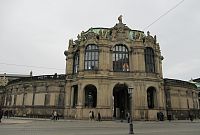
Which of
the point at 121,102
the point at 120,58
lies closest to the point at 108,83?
the point at 120,58

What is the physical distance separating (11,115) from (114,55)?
92.7 feet

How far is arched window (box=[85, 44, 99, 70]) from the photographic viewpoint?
134ft

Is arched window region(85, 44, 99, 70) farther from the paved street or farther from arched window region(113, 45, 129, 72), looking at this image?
the paved street

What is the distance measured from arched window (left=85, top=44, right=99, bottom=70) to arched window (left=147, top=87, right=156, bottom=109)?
1185 centimetres

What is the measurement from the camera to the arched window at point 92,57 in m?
40.8

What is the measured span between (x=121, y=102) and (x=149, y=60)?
35.8 feet

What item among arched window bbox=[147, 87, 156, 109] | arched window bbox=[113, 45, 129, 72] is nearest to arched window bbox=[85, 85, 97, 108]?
arched window bbox=[113, 45, 129, 72]

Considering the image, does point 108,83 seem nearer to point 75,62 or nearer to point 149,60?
point 75,62

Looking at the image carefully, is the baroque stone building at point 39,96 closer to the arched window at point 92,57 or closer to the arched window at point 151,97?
the arched window at point 92,57

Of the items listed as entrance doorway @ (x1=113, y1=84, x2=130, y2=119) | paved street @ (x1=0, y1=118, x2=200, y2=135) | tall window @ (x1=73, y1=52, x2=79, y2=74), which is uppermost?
tall window @ (x1=73, y1=52, x2=79, y2=74)

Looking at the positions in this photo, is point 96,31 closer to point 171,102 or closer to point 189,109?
point 171,102

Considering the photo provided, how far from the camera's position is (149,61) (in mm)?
43031

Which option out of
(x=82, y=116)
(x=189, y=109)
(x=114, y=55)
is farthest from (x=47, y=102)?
(x=189, y=109)

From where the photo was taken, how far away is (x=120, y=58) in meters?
41.9
